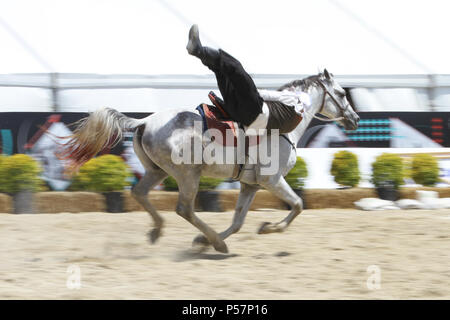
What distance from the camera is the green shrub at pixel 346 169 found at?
31.7 feet

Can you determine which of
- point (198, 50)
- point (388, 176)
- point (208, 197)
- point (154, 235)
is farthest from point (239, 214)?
point (388, 176)

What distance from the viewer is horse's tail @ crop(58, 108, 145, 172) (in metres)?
5.75

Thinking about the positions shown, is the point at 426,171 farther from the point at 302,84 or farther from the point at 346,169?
the point at 302,84

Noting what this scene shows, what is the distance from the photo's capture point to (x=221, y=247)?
236 inches

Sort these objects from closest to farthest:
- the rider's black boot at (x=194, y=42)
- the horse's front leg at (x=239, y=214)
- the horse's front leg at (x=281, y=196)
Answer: the rider's black boot at (x=194, y=42) → the horse's front leg at (x=281, y=196) → the horse's front leg at (x=239, y=214)

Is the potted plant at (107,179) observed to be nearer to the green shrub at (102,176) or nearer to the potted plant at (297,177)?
the green shrub at (102,176)

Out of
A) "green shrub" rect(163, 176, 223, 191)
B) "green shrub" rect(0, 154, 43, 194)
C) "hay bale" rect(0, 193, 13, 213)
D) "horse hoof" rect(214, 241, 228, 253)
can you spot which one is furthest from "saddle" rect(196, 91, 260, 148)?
"hay bale" rect(0, 193, 13, 213)

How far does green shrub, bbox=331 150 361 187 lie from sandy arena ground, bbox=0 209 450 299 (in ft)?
4.57

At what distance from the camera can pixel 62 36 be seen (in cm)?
1187

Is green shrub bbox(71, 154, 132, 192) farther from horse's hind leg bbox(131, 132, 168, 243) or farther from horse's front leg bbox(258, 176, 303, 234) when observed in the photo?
horse's front leg bbox(258, 176, 303, 234)

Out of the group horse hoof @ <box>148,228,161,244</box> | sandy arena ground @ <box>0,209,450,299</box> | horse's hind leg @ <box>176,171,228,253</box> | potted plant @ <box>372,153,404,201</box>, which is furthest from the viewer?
potted plant @ <box>372,153,404,201</box>

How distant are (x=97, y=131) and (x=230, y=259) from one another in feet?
5.74

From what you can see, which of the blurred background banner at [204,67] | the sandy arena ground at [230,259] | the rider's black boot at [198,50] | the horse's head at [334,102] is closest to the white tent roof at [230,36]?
the blurred background banner at [204,67]

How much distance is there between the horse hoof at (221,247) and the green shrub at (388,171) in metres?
4.37
